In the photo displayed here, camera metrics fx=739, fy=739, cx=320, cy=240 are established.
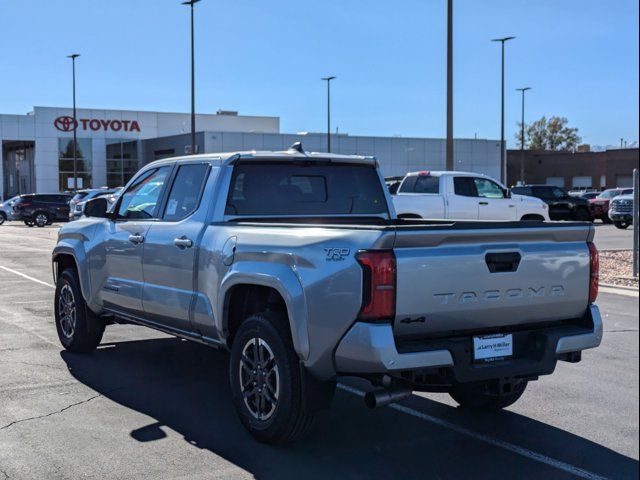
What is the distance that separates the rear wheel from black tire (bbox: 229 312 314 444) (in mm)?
36575

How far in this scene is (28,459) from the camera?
473 centimetres

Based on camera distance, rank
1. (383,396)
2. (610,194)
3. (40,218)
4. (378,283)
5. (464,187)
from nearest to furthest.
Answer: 1. (378,283)
2. (383,396)
3. (464,187)
4. (610,194)
5. (40,218)

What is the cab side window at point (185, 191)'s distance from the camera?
20.2 ft

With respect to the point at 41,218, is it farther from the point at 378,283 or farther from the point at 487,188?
the point at 378,283

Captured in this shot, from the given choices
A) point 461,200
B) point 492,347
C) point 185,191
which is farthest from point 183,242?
point 461,200

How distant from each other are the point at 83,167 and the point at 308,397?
189 ft

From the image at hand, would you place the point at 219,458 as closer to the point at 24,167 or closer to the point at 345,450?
the point at 345,450

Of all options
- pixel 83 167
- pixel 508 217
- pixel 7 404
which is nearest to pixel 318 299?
pixel 7 404

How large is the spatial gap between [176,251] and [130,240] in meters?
0.84

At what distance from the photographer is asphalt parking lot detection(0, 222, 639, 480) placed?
4.63 meters

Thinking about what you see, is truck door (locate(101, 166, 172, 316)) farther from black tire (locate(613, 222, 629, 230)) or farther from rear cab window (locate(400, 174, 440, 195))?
black tire (locate(613, 222, 629, 230))

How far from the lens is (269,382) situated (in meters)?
4.98

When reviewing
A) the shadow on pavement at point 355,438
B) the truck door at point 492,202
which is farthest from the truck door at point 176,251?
the truck door at point 492,202

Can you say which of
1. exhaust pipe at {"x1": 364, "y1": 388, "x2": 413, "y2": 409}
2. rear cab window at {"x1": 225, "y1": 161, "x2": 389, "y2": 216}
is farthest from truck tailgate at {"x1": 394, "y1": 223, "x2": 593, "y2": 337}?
rear cab window at {"x1": 225, "y1": 161, "x2": 389, "y2": 216}
